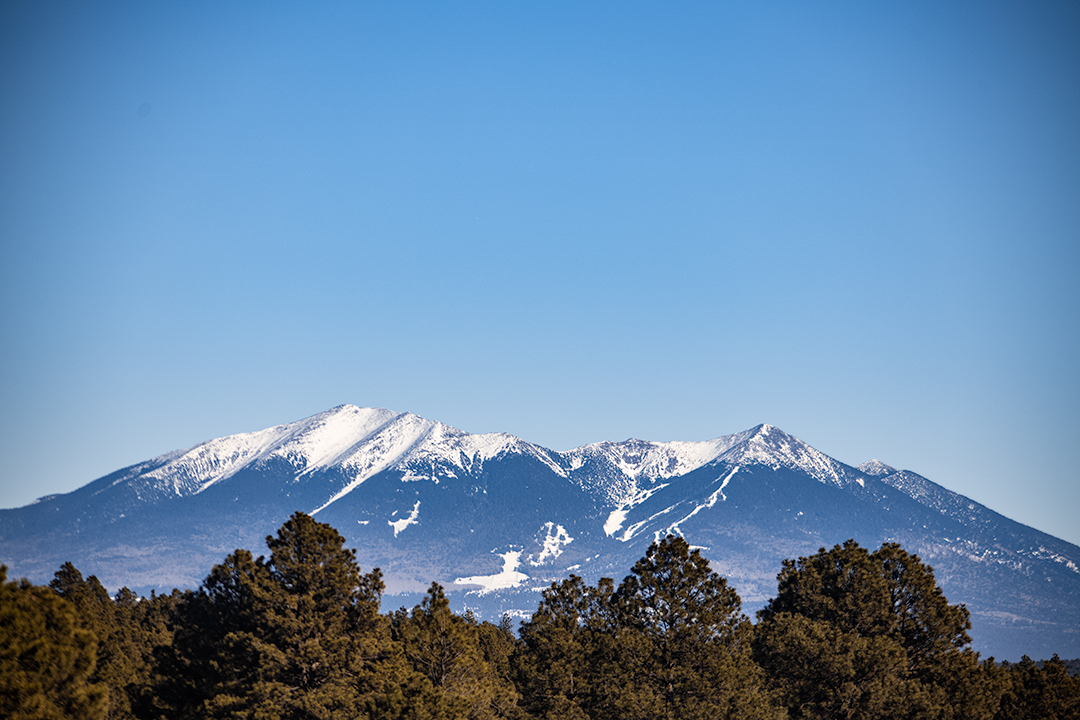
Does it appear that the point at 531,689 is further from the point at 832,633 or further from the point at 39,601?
the point at 39,601

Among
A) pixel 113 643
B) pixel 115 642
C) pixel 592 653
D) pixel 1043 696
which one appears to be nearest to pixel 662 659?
pixel 592 653

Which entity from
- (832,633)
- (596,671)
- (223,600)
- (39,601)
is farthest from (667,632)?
(39,601)

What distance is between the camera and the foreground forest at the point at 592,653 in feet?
121

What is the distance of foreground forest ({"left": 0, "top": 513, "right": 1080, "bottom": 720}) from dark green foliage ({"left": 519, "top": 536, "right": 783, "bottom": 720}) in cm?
8

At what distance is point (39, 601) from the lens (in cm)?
2567

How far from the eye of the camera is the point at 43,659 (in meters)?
24.5

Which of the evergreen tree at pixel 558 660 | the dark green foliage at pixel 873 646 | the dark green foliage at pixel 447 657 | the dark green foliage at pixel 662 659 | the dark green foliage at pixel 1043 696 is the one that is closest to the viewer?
the dark green foliage at pixel 447 657

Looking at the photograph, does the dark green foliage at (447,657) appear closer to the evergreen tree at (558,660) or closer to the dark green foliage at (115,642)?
the evergreen tree at (558,660)

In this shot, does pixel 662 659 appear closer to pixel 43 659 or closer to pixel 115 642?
pixel 43 659

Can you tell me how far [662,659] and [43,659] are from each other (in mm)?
27994

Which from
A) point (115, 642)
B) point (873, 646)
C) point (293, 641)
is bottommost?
point (115, 642)

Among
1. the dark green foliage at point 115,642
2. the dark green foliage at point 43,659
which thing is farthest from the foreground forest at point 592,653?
the dark green foliage at point 43,659

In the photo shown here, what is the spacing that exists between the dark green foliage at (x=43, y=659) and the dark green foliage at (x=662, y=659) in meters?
24.5

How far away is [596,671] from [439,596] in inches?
401
